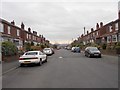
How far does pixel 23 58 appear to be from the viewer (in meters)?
19.4

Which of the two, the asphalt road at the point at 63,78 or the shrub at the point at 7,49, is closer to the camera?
the asphalt road at the point at 63,78

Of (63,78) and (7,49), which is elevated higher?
(7,49)

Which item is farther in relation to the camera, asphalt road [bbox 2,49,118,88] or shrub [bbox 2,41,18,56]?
shrub [bbox 2,41,18,56]

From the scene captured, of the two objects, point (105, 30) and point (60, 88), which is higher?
point (105, 30)

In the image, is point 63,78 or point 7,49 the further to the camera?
point 7,49

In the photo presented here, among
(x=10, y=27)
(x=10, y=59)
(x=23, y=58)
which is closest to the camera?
(x=23, y=58)

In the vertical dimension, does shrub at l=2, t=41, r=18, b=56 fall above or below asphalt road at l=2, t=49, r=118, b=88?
above

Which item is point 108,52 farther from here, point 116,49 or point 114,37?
point 114,37

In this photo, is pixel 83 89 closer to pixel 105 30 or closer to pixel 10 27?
pixel 10 27

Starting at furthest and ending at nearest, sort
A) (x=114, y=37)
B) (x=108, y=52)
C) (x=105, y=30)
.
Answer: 1. (x=105, y=30)
2. (x=114, y=37)
3. (x=108, y=52)

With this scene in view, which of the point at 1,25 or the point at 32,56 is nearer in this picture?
the point at 32,56

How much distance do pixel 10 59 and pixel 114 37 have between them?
36.5 meters

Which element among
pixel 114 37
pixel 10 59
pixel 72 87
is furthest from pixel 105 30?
pixel 72 87

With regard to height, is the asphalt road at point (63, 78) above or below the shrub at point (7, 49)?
below
